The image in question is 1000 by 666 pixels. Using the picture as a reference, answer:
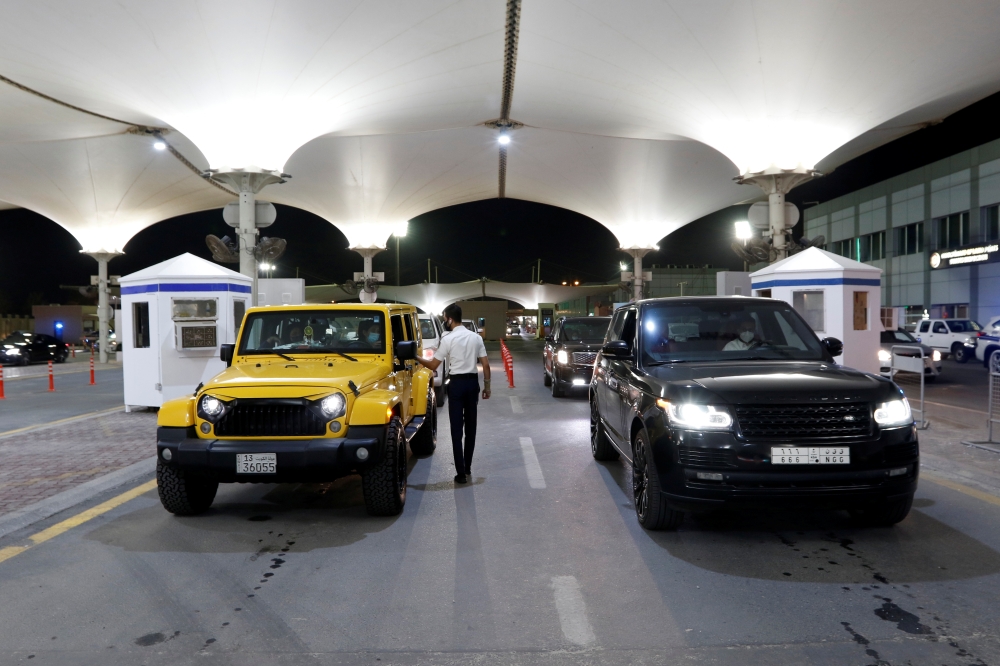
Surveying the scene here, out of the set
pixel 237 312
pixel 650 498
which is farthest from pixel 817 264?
pixel 237 312

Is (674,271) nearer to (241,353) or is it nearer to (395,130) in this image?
(395,130)

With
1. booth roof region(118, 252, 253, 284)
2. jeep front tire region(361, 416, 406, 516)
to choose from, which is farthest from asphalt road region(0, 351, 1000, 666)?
booth roof region(118, 252, 253, 284)

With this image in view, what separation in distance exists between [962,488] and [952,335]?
24.9m

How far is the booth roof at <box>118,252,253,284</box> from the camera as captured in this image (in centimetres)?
1289

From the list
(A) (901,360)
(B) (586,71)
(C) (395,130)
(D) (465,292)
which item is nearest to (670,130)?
(B) (586,71)

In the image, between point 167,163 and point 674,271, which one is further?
point 674,271

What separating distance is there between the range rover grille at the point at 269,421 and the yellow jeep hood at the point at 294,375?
0.41 ft

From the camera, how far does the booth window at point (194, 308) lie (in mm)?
13000

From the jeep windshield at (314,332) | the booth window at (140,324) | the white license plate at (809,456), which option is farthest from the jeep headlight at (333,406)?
the booth window at (140,324)

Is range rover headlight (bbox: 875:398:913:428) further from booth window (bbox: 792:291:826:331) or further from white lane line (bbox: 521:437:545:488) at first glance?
booth window (bbox: 792:291:826:331)

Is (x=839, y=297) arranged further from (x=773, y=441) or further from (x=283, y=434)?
(x=283, y=434)

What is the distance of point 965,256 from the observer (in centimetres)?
3588

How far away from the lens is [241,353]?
6859 millimetres

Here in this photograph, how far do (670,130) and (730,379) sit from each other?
57.4 ft
